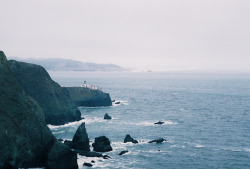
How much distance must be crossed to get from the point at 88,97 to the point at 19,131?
76258 mm

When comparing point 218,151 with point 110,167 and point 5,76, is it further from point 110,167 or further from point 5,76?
point 5,76

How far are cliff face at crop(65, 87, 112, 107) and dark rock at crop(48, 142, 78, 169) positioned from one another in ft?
236

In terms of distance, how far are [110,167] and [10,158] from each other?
619 inches

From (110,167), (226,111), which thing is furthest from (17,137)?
(226,111)

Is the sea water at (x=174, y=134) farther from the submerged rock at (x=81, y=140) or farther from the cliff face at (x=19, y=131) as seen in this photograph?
the cliff face at (x=19, y=131)

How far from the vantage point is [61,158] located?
47188 mm

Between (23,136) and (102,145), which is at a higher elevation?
(23,136)

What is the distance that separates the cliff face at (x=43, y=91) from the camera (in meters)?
81.6

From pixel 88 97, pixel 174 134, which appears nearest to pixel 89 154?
pixel 174 134

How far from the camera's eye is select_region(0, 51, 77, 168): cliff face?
43.3 m

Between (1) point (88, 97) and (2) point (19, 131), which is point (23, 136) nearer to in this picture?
(2) point (19, 131)

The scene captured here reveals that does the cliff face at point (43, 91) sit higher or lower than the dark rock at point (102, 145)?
higher

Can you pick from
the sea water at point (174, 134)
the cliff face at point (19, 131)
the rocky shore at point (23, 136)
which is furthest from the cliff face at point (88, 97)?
the cliff face at point (19, 131)

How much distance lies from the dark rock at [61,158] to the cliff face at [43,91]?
35.7 metres
